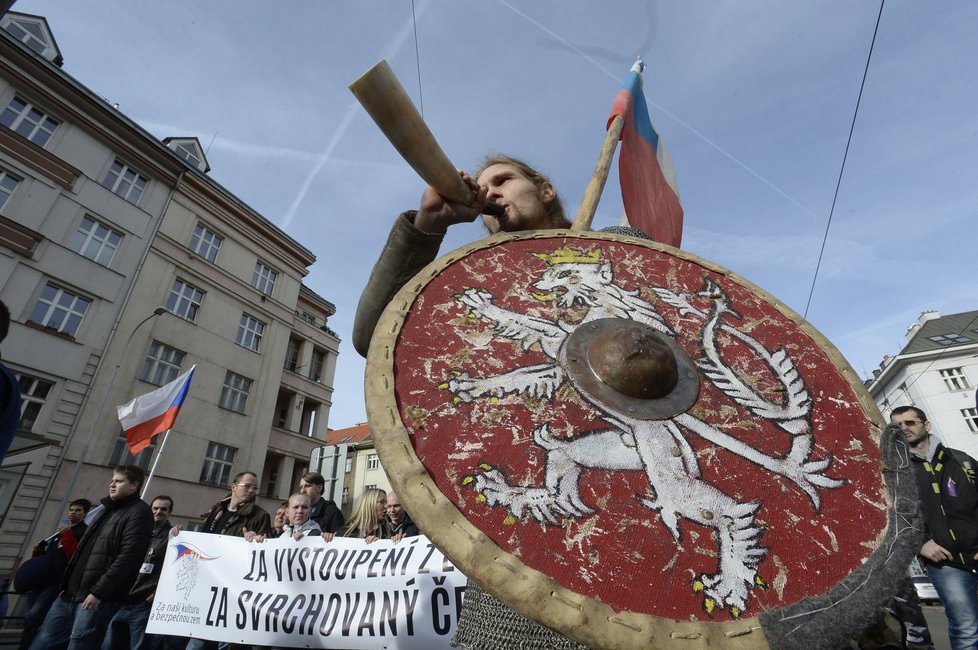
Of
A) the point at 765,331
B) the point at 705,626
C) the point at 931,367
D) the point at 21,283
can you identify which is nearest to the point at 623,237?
the point at 765,331

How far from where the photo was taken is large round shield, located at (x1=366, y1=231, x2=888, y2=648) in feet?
2.46

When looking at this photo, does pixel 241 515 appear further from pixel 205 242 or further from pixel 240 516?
pixel 205 242

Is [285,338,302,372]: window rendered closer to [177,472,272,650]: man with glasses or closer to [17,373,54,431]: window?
[17,373,54,431]: window

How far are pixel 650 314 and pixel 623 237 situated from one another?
0.96ft

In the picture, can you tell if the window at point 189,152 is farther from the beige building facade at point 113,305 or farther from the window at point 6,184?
the window at point 6,184

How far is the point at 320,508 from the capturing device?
14.5 feet

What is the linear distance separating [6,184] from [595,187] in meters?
15.4

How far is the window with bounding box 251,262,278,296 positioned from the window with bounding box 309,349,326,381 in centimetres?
358

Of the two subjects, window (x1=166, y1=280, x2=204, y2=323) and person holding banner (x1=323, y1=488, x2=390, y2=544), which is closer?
person holding banner (x1=323, y1=488, x2=390, y2=544)

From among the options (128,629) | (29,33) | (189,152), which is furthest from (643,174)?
(189,152)

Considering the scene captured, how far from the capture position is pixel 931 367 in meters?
26.5

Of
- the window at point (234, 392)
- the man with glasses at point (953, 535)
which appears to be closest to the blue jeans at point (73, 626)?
the man with glasses at point (953, 535)

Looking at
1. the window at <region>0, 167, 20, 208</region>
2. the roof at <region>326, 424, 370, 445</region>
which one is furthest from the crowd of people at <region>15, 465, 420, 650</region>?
the roof at <region>326, 424, 370, 445</region>

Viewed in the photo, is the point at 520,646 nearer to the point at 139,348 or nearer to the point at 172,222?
the point at 139,348
